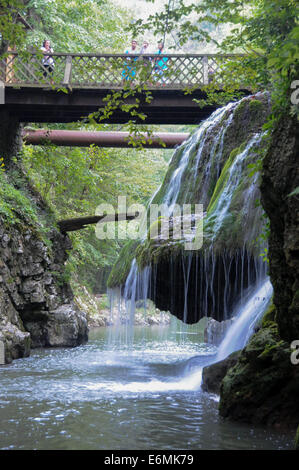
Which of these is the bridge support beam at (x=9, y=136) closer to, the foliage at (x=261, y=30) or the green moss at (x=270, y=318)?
the foliage at (x=261, y=30)

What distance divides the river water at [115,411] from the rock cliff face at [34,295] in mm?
2107

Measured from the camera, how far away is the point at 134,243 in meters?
11.6

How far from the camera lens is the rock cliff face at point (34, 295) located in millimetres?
12273

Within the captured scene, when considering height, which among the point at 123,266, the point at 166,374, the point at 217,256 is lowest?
the point at 166,374

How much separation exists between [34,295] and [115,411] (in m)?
8.46

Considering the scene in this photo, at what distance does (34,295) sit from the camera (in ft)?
45.0

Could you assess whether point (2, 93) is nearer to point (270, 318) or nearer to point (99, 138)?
point (99, 138)

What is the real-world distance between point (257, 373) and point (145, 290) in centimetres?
439

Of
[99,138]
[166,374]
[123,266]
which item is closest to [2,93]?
[99,138]

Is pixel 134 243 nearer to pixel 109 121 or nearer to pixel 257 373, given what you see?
pixel 109 121

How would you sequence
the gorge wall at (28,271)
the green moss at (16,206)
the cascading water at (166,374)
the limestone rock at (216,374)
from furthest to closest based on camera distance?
the green moss at (16,206) < the gorge wall at (28,271) < the limestone rock at (216,374) < the cascading water at (166,374)

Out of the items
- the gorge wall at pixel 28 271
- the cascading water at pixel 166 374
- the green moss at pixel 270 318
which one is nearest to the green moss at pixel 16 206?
the gorge wall at pixel 28 271

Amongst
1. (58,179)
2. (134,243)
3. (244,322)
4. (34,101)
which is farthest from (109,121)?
(244,322)

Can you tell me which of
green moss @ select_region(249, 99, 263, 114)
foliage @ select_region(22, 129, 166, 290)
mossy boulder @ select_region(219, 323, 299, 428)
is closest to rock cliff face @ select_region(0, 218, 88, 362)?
foliage @ select_region(22, 129, 166, 290)
